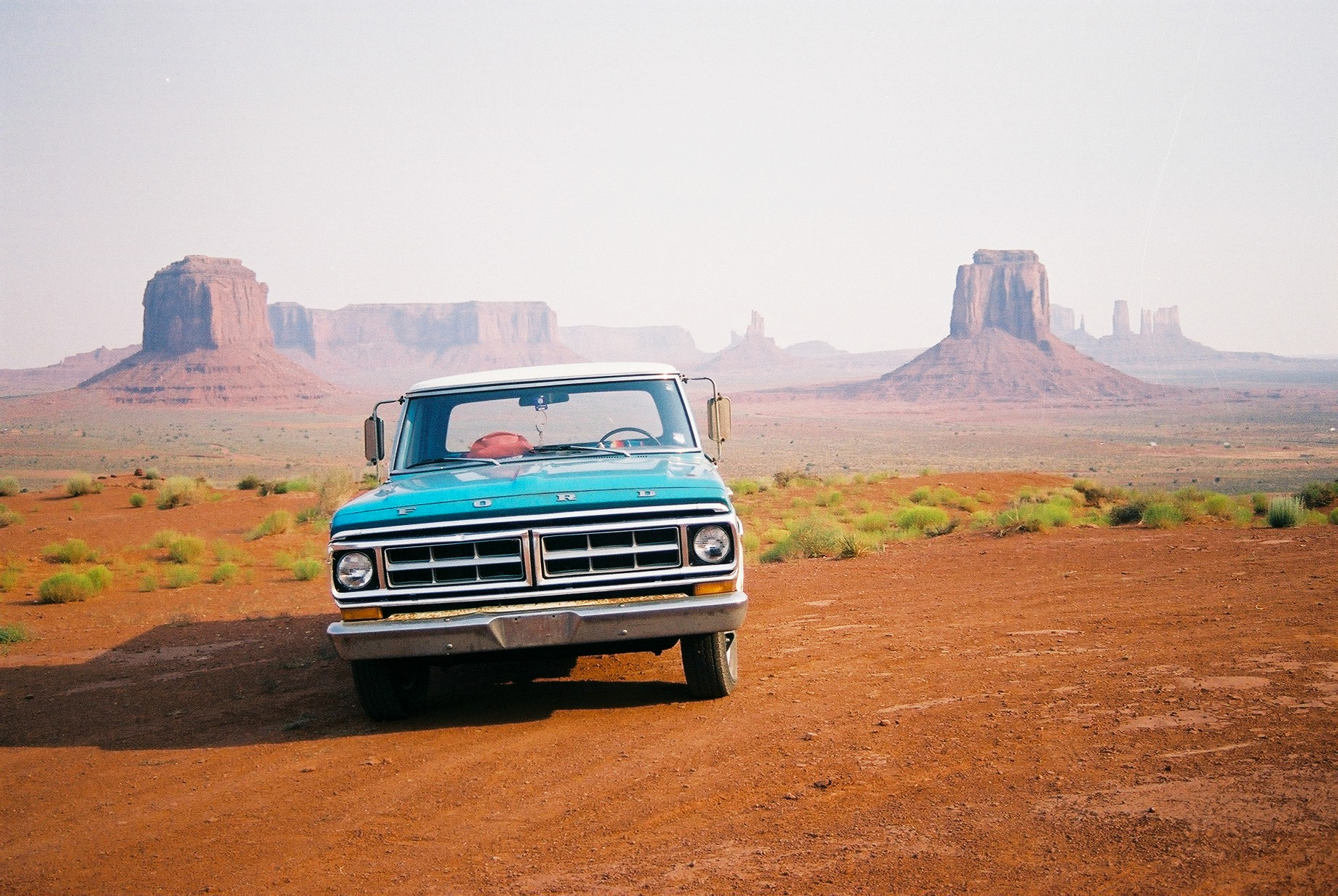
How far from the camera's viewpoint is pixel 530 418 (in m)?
7.24

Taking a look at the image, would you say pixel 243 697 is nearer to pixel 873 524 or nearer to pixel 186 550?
pixel 186 550

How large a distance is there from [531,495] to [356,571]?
3.26 ft

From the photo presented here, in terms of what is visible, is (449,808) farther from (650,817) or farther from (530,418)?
(530,418)

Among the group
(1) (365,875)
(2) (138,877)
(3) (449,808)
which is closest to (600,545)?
(3) (449,808)

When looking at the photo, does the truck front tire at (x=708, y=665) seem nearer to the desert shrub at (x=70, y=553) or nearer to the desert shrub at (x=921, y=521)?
the desert shrub at (x=921, y=521)

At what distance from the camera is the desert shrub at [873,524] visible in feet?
61.1

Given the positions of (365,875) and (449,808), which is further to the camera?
(449,808)

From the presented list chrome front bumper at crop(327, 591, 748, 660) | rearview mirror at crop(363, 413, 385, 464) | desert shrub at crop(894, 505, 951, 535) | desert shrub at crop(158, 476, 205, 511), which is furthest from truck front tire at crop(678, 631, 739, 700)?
desert shrub at crop(158, 476, 205, 511)

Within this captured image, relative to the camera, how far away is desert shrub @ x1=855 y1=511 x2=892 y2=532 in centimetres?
1861

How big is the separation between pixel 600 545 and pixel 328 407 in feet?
374

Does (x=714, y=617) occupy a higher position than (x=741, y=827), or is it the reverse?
(x=714, y=617)

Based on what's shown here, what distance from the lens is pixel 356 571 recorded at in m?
5.79

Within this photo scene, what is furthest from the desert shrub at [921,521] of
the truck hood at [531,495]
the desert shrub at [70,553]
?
the desert shrub at [70,553]

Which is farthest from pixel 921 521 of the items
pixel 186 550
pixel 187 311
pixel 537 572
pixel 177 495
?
pixel 187 311
